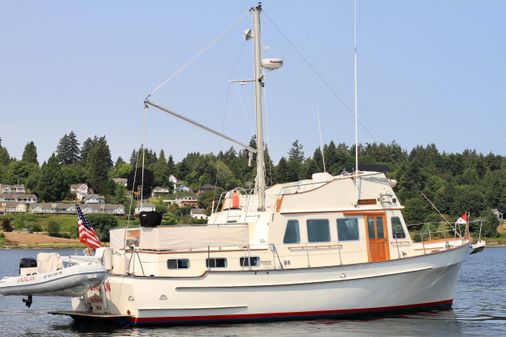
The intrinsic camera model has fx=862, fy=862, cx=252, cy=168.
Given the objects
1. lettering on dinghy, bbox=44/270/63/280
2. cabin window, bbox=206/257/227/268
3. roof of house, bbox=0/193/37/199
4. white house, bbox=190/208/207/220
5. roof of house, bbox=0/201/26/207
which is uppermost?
roof of house, bbox=0/193/37/199

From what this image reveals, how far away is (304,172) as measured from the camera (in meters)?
131

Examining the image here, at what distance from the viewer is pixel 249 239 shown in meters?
25.3

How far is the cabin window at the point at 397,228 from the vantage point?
2602 centimetres

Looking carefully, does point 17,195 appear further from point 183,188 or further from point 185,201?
point 183,188

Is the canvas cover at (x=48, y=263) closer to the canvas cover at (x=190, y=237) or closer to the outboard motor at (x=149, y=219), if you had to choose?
the canvas cover at (x=190, y=237)

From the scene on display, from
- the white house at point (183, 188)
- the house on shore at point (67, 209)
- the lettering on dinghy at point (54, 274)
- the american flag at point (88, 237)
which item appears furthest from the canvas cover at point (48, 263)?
the white house at point (183, 188)

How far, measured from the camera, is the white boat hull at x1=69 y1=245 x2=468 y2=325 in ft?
76.6

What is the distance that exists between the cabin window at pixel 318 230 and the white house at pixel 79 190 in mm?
133172

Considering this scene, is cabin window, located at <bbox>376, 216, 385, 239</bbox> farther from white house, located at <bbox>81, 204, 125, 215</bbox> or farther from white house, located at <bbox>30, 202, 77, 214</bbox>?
white house, located at <bbox>30, 202, 77, 214</bbox>

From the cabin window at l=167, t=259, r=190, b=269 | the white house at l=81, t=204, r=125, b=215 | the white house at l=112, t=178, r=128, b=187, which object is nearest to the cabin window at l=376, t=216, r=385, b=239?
the cabin window at l=167, t=259, r=190, b=269

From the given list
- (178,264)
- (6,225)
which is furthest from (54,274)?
(6,225)

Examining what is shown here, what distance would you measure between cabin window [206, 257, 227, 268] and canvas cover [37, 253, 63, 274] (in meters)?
4.17

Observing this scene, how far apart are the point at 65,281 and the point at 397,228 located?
9.92 meters

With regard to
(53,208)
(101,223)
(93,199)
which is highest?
(93,199)
